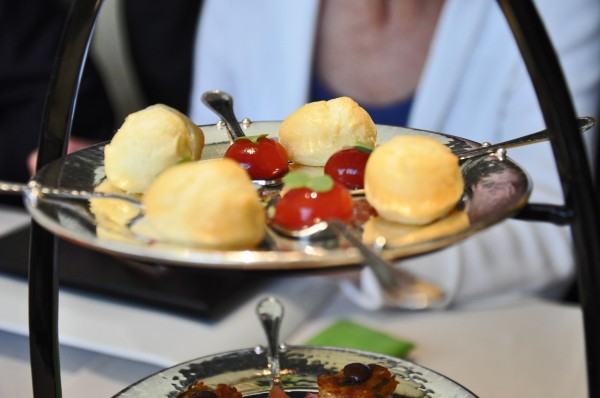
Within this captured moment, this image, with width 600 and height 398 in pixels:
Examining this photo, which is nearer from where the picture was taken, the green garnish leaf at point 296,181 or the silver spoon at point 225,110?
the green garnish leaf at point 296,181

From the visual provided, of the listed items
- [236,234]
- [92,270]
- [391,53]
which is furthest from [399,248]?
[391,53]

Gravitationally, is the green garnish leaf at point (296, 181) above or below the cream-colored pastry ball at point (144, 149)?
below

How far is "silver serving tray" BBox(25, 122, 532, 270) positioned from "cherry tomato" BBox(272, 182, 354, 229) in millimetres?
13

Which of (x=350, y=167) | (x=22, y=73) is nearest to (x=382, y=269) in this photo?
(x=350, y=167)

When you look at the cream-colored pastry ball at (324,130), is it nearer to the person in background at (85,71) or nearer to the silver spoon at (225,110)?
A: the silver spoon at (225,110)

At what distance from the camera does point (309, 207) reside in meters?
0.39

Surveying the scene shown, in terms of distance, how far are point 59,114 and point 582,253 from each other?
0.35 m

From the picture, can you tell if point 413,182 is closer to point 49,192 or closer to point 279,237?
point 279,237

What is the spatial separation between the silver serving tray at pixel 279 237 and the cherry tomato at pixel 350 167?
6 cm

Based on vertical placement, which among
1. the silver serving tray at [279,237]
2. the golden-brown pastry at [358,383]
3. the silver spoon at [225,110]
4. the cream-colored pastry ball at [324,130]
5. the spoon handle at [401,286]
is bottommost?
the golden-brown pastry at [358,383]

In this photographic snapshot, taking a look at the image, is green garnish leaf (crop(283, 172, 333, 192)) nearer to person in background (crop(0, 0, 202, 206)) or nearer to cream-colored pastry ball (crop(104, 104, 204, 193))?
cream-colored pastry ball (crop(104, 104, 204, 193))

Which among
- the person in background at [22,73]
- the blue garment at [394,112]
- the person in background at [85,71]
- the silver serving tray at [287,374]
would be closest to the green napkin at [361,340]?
the silver serving tray at [287,374]

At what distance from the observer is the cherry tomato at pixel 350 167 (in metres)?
0.45

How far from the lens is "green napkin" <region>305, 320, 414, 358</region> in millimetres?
887
